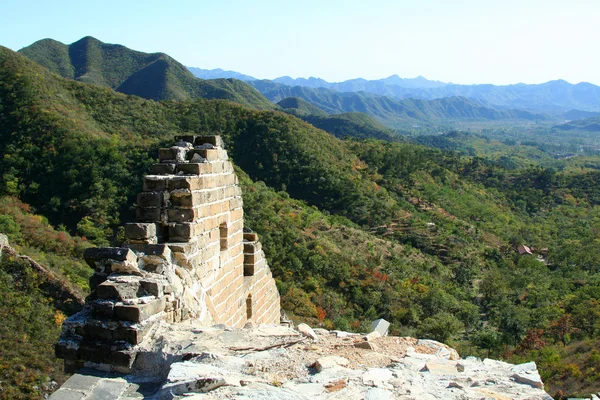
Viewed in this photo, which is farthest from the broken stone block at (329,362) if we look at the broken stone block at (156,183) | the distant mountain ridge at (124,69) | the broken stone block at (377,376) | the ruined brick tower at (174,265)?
the distant mountain ridge at (124,69)

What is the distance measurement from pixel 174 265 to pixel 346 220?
31.6m

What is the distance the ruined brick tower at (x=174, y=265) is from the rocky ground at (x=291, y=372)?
24 cm

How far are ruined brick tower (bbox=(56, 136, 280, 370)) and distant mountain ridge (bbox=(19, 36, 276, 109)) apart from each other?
239 ft

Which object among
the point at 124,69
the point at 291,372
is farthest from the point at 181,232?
the point at 124,69

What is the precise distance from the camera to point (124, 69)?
9044cm

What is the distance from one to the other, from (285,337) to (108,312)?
141 centimetres

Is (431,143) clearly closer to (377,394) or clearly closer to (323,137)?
(323,137)

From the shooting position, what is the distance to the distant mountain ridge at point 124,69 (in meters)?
79.2

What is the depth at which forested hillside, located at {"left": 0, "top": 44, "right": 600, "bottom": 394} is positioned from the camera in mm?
23234

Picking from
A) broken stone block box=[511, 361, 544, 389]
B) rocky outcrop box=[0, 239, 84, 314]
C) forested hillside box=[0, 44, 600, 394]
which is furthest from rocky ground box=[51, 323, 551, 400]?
rocky outcrop box=[0, 239, 84, 314]

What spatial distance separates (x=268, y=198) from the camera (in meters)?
31.5

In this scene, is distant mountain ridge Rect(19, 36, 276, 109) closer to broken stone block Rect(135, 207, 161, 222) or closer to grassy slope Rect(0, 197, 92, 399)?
grassy slope Rect(0, 197, 92, 399)

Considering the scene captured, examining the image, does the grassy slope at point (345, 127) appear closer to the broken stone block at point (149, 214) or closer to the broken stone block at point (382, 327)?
the broken stone block at point (382, 327)

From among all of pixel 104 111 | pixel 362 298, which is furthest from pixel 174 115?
pixel 362 298
